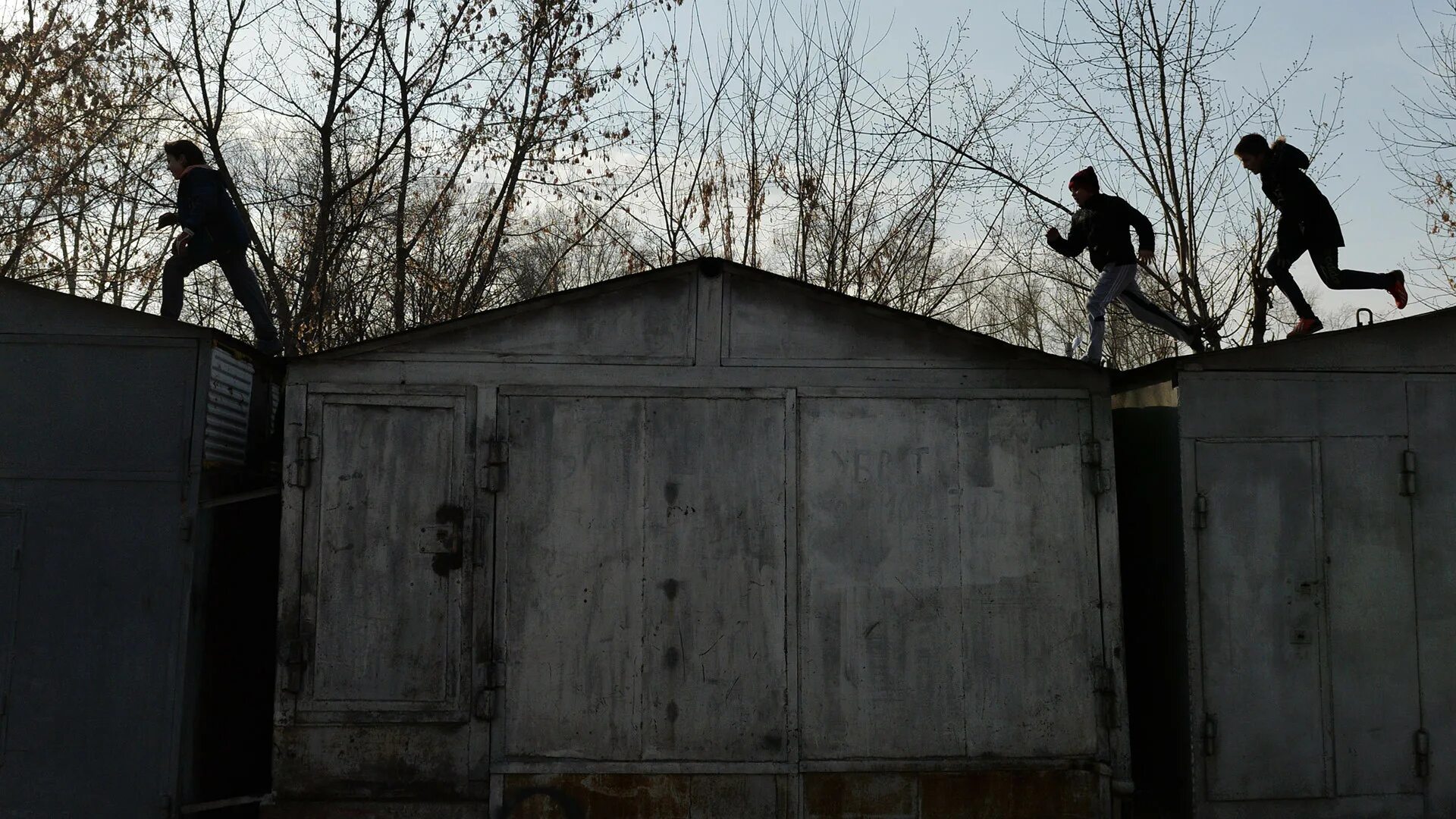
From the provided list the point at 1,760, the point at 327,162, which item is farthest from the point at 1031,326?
the point at 1,760

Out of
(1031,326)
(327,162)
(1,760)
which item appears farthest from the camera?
(1031,326)

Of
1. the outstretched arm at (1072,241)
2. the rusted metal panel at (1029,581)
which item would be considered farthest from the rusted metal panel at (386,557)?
the outstretched arm at (1072,241)

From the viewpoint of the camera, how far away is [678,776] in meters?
5.43

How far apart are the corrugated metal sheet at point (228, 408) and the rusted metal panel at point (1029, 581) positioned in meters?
3.97

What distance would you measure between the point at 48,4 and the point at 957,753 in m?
14.0

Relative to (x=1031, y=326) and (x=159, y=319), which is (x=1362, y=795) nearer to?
(x=159, y=319)

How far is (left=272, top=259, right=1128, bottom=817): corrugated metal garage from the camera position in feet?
17.7

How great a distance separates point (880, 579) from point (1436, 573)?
302 cm

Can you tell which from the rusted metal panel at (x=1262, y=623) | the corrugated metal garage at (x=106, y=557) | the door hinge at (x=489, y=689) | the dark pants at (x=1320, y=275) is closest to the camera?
the corrugated metal garage at (x=106, y=557)

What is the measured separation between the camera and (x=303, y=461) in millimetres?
5398

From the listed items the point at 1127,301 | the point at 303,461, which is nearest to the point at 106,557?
the point at 303,461

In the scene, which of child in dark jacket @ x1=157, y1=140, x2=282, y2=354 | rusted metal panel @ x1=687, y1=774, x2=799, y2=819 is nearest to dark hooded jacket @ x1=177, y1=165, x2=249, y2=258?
child in dark jacket @ x1=157, y1=140, x2=282, y2=354

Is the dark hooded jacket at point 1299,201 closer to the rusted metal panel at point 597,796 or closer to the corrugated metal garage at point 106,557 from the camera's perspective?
the rusted metal panel at point 597,796

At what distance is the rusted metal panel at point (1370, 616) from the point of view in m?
5.51
